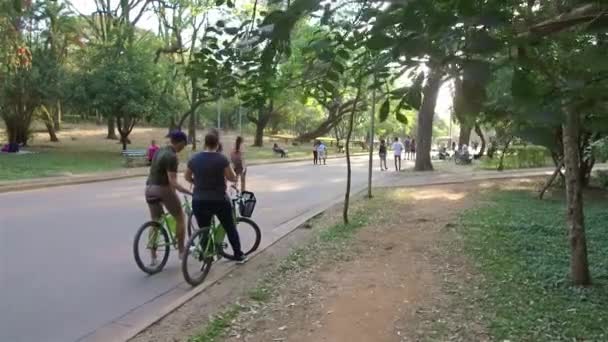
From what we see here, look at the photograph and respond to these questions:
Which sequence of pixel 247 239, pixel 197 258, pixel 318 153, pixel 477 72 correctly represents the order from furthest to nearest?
pixel 318 153, pixel 247 239, pixel 197 258, pixel 477 72

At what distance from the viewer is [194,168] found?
6.85 m

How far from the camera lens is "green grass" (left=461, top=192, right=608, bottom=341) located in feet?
16.6

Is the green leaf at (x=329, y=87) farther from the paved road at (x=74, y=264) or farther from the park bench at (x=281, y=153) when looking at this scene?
the park bench at (x=281, y=153)

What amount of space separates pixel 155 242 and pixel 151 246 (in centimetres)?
7

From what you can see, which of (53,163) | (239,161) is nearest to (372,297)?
(239,161)

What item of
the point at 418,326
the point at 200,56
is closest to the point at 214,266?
the point at 418,326

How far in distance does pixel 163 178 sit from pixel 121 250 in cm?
190

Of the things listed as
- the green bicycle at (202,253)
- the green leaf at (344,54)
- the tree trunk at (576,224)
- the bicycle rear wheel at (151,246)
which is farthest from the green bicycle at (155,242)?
the tree trunk at (576,224)

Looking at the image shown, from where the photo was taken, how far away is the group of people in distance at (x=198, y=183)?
6.84 metres

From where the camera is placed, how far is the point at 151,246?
7.05 m

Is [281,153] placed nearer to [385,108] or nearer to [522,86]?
[385,108]

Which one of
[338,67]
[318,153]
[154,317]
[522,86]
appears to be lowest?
[154,317]

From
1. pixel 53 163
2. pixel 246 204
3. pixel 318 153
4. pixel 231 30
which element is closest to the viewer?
pixel 231 30

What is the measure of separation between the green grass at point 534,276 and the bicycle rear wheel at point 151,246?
3960 millimetres
